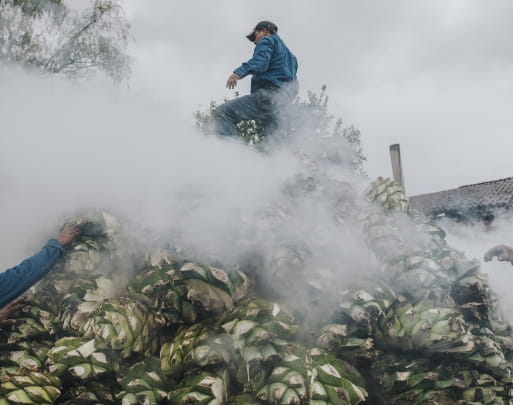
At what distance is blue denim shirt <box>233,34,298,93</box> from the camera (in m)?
3.98

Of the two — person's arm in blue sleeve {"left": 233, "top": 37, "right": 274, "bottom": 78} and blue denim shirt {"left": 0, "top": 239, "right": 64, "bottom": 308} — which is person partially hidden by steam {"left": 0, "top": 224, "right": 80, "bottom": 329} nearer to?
blue denim shirt {"left": 0, "top": 239, "right": 64, "bottom": 308}

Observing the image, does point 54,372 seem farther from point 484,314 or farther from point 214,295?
point 484,314

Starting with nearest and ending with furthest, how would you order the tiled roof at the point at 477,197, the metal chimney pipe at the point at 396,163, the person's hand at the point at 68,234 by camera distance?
the person's hand at the point at 68,234
the metal chimney pipe at the point at 396,163
the tiled roof at the point at 477,197

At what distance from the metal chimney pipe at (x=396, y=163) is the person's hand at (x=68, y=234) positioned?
331 cm

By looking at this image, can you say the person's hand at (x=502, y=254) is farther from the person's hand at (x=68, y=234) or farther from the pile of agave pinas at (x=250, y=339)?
the person's hand at (x=68, y=234)

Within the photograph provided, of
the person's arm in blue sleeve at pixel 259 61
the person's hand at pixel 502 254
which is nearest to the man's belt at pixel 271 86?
the person's arm in blue sleeve at pixel 259 61

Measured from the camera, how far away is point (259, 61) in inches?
156

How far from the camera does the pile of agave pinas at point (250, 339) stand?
1293 millimetres

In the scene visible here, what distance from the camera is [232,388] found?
53.4 inches

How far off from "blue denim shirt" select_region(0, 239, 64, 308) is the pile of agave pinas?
0.08 meters

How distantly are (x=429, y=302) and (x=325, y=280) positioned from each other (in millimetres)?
402

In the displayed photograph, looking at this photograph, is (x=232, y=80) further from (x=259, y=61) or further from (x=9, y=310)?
(x=9, y=310)

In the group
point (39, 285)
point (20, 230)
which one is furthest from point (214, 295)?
point (20, 230)

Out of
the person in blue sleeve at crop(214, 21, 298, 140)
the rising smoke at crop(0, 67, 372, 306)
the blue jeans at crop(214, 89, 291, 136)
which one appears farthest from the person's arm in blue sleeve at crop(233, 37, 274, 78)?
the rising smoke at crop(0, 67, 372, 306)
